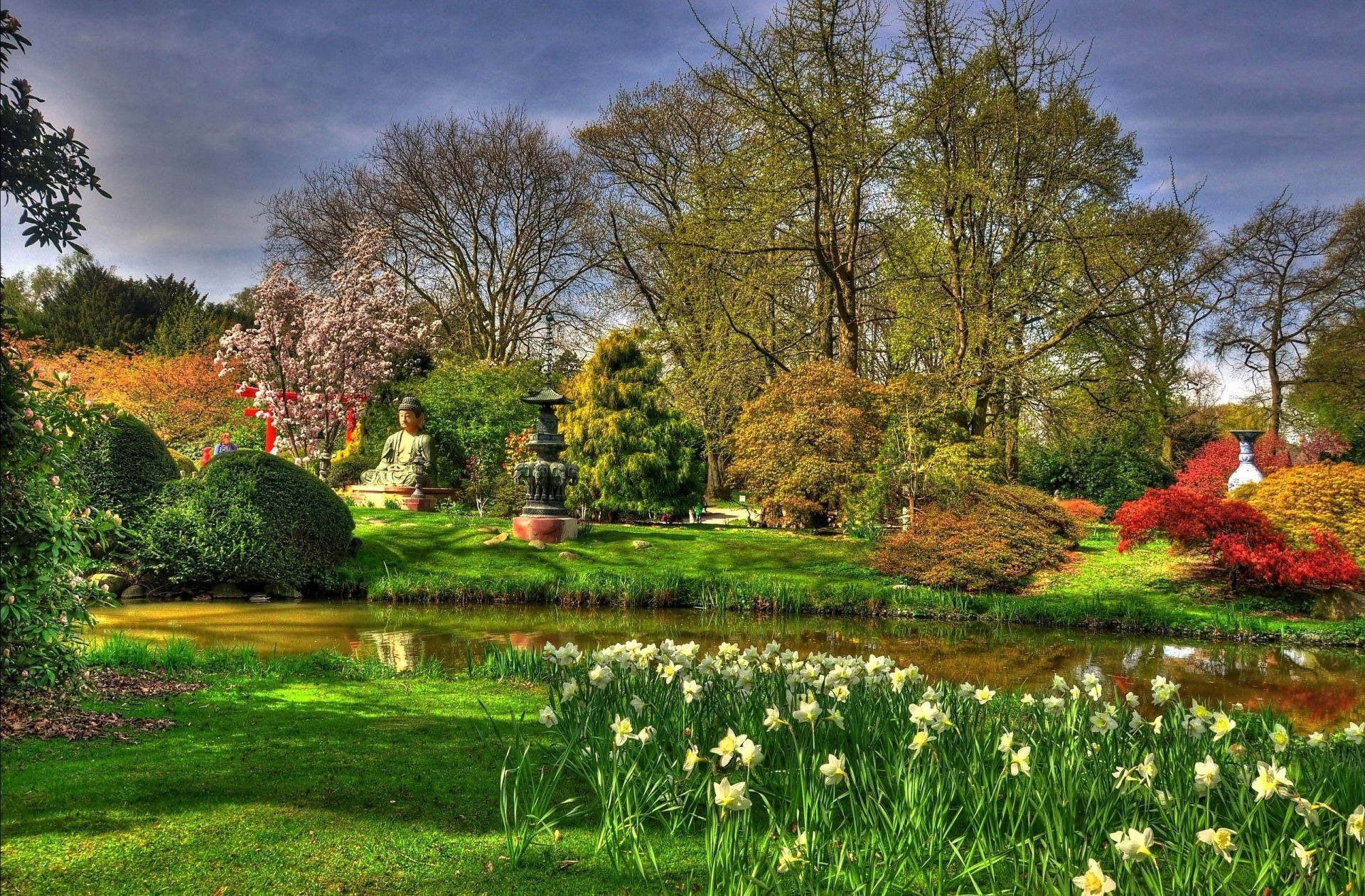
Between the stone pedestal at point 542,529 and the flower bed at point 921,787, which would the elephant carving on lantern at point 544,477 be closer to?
the stone pedestal at point 542,529

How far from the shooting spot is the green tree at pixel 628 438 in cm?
1864

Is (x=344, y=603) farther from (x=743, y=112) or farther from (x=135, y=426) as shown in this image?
(x=743, y=112)

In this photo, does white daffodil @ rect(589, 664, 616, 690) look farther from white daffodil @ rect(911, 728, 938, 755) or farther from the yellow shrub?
the yellow shrub

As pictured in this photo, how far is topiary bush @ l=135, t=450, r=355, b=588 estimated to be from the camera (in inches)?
430

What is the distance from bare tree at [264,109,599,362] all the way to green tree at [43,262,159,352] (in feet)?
21.0

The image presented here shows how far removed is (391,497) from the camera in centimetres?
1833

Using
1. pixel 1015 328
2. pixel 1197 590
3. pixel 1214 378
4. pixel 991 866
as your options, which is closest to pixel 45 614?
pixel 991 866

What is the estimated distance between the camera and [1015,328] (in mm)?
16609

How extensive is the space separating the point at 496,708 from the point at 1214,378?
128 feet

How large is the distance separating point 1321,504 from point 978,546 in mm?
4871

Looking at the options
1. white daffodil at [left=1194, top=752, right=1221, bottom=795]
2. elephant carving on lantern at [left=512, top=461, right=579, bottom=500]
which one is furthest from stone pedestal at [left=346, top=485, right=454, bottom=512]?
white daffodil at [left=1194, top=752, right=1221, bottom=795]

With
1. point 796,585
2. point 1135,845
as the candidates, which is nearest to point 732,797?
point 1135,845

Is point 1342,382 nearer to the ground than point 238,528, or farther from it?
farther from it

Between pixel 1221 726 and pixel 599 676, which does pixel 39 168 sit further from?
pixel 1221 726
